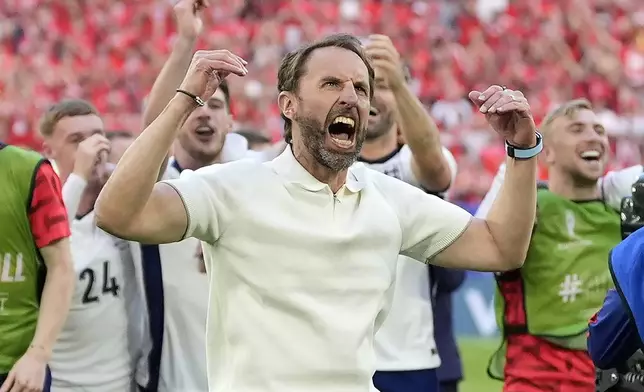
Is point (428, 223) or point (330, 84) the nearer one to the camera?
point (330, 84)

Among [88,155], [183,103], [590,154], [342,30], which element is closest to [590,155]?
[590,154]

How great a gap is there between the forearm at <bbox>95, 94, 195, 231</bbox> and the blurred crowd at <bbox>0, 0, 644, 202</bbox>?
11733 mm

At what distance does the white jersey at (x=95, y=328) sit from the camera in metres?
5.39

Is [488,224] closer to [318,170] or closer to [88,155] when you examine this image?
[318,170]

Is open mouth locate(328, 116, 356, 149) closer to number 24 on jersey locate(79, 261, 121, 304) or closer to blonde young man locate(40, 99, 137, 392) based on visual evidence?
blonde young man locate(40, 99, 137, 392)

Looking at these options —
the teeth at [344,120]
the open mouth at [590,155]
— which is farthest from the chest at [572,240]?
the teeth at [344,120]

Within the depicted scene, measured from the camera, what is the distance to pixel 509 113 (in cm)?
362

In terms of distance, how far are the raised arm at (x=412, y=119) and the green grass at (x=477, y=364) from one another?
16.3ft

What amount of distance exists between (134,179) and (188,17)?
1.56m

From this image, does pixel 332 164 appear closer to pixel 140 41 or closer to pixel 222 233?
pixel 222 233

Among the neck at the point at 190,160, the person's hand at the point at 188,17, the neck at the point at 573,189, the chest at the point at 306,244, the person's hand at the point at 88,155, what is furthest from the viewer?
the neck at the point at 573,189

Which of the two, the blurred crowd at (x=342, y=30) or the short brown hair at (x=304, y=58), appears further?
the blurred crowd at (x=342, y=30)

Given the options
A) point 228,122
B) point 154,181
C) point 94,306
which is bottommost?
point 94,306

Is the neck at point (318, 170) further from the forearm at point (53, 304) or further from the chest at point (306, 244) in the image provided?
the forearm at point (53, 304)
